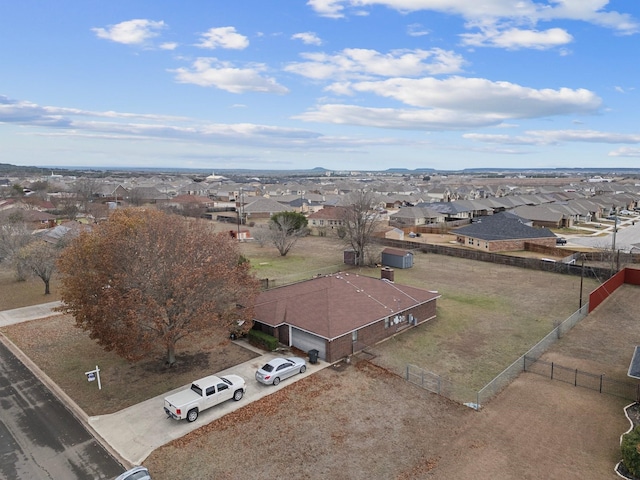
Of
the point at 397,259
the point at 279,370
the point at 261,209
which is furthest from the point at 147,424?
the point at 261,209

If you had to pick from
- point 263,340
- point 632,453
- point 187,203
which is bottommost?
point 263,340

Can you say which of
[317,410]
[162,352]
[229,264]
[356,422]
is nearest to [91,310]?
[162,352]

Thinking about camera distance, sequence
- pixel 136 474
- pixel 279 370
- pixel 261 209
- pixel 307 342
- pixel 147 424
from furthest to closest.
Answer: pixel 261 209 → pixel 307 342 → pixel 279 370 → pixel 147 424 → pixel 136 474

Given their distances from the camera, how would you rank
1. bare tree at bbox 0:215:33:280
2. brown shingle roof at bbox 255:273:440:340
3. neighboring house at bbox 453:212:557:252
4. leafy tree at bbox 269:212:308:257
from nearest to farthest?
brown shingle roof at bbox 255:273:440:340 < bare tree at bbox 0:215:33:280 < leafy tree at bbox 269:212:308:257 < neighboring house at bbox 453:212:557:252

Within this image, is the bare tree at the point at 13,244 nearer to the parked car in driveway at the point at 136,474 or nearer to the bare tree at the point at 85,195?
the parked car in driveway at the point at 136,474

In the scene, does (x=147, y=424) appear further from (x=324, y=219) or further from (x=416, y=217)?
(x=416, y=217)

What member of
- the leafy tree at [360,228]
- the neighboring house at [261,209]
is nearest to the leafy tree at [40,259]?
the leafy tree at [360,228]

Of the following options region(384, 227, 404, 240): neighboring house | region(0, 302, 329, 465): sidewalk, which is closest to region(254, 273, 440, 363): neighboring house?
region(0, 302, 329, 465): sidewalk

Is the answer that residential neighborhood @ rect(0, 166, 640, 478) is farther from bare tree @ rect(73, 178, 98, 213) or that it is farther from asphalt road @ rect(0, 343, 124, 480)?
bare tree @ rect(73, 178, 98, 213)
